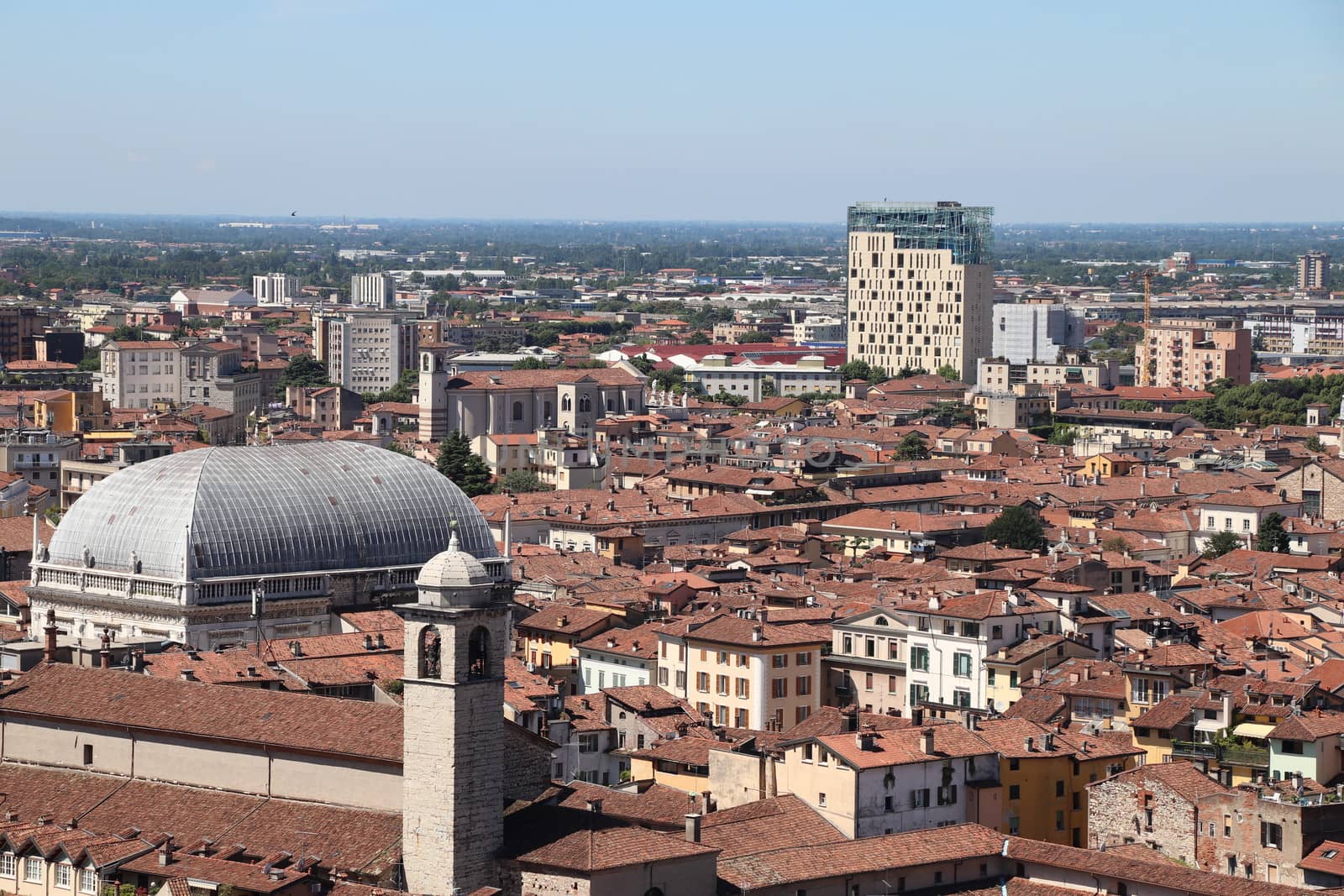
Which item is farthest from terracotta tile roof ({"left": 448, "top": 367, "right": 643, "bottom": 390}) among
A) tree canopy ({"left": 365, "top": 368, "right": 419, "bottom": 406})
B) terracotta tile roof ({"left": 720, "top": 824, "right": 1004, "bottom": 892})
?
terracotta tile roof ({"left": 720, "top": 824, "right": 1004, "bottom": 892})

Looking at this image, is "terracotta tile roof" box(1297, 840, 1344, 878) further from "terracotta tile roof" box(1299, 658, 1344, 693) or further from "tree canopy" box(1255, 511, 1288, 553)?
"tree canopy" box(1255, 511, 1288, 553)

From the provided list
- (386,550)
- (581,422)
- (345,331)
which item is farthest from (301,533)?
(345,331)

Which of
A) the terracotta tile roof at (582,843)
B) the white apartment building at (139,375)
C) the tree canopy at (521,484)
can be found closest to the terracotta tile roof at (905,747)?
the terracotta tile roof at (582,843)

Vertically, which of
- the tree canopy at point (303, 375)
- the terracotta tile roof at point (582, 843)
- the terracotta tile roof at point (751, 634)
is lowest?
the tree canopy at point (303, 375)

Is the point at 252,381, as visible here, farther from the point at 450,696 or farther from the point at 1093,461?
the point at 450,696

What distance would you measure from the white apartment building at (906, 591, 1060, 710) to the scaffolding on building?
114428 millimetres

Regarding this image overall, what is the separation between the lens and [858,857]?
33.1 m

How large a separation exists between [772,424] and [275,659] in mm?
71861

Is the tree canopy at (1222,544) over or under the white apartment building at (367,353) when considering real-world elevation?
over

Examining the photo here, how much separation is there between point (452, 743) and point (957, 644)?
724 inches

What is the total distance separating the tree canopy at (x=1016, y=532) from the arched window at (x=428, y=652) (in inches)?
1556

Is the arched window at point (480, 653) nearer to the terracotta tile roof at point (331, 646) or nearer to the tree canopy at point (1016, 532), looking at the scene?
the terracotta tile roof at point (331, 646)

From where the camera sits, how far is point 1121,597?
5425 centimetres

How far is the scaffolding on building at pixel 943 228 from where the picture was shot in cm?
16300
